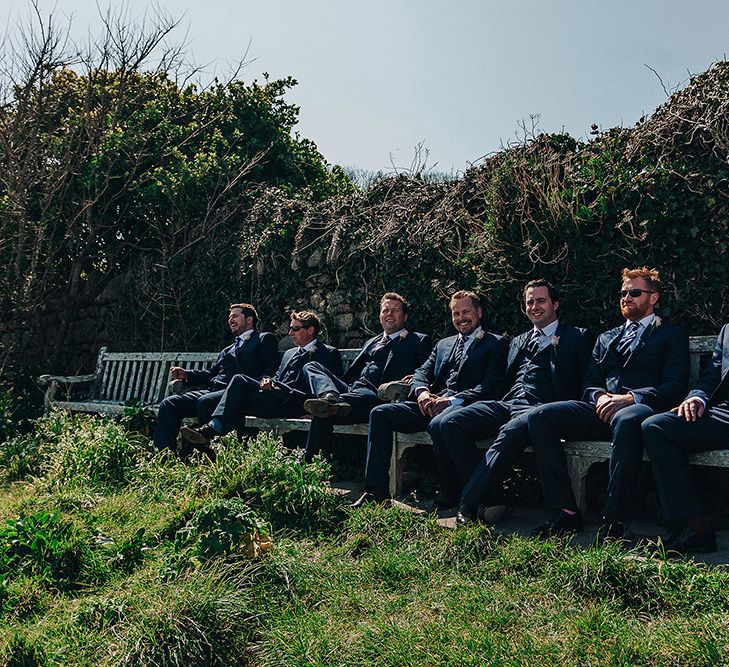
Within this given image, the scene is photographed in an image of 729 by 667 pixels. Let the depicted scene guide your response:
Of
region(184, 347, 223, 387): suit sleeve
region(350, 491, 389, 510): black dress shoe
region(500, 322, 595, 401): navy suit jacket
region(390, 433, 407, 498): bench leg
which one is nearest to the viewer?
region(350, 491, 389, 510): black dress shoe

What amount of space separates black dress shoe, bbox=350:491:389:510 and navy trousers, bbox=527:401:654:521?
1.13m

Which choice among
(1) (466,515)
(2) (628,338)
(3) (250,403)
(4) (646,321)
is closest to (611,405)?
(2) (628,338)

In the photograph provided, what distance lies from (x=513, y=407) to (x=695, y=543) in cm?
145

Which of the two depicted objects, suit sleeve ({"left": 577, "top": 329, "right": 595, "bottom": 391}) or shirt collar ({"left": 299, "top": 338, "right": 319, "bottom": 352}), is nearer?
suit sleeve ({"left": 577, "top": 329, "right": 595, "bottom": 391})

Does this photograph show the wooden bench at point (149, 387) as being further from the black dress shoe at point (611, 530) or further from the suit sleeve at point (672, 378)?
the black dress shoe at point (611, 530)

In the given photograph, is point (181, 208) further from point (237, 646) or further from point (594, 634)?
point (594, 634)

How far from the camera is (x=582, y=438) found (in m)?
Answer: 4.60

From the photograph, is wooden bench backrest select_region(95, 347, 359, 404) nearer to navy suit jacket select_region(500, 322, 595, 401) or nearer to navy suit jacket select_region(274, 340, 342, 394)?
navy suit jacket select_region(274, 340, 342, 394)

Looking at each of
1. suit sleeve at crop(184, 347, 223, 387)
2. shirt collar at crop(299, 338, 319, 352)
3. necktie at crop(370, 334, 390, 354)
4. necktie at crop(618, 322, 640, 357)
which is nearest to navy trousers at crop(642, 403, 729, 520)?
necktie at crop(618, 322, 640, 357)

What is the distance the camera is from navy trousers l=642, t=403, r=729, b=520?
3992mm

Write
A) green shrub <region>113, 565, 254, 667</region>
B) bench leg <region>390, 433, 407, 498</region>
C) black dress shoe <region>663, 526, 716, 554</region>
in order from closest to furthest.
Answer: green shrub <region>113, 565, 254, 667</region>, black dress shoe <region>663, 526, 716, 554</region>, bench leg <region>390, 433, 407, 498</region>

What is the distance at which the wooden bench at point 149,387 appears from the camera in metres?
5.35

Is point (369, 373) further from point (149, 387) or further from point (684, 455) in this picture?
point (149, 387)

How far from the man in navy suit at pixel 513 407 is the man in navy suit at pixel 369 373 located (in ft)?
3.09
